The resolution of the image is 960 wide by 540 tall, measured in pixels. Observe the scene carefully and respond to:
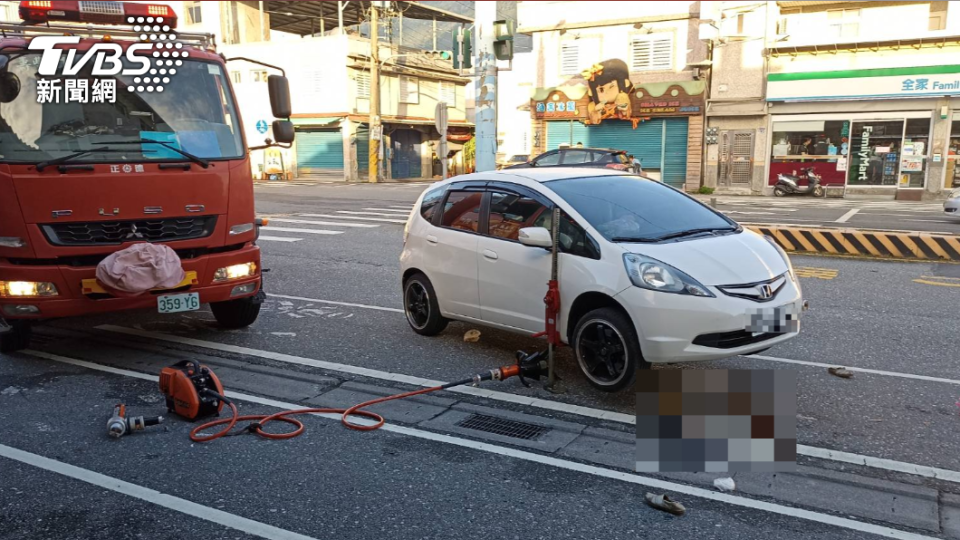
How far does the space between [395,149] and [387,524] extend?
40859mm

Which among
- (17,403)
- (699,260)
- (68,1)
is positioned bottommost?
(17,403)

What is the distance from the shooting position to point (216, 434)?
487 cm

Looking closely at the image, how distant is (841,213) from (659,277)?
17325mm

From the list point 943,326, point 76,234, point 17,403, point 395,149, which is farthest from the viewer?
point 395,149

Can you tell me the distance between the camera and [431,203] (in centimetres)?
730

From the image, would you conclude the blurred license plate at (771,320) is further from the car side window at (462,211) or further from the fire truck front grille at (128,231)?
the fire truck front grille at (128,231)

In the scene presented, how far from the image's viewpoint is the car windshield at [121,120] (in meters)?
6.21

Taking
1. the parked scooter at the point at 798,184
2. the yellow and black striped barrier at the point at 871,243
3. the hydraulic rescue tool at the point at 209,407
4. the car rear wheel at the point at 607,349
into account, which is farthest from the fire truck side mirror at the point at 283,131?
the parked scooter at the point at 798,184

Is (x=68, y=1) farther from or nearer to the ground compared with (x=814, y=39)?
nearer to the ground

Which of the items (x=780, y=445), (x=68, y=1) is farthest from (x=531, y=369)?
(x=68, y=1)

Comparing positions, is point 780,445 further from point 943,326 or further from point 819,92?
point 819,92

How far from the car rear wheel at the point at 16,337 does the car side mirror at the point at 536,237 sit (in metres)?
4.59

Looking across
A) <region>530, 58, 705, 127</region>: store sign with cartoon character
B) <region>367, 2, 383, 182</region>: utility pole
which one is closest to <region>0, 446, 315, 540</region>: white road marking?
<region>530, 58, 705, 127</region>: store sign with cartoon character

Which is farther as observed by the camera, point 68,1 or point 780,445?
point 68,1
